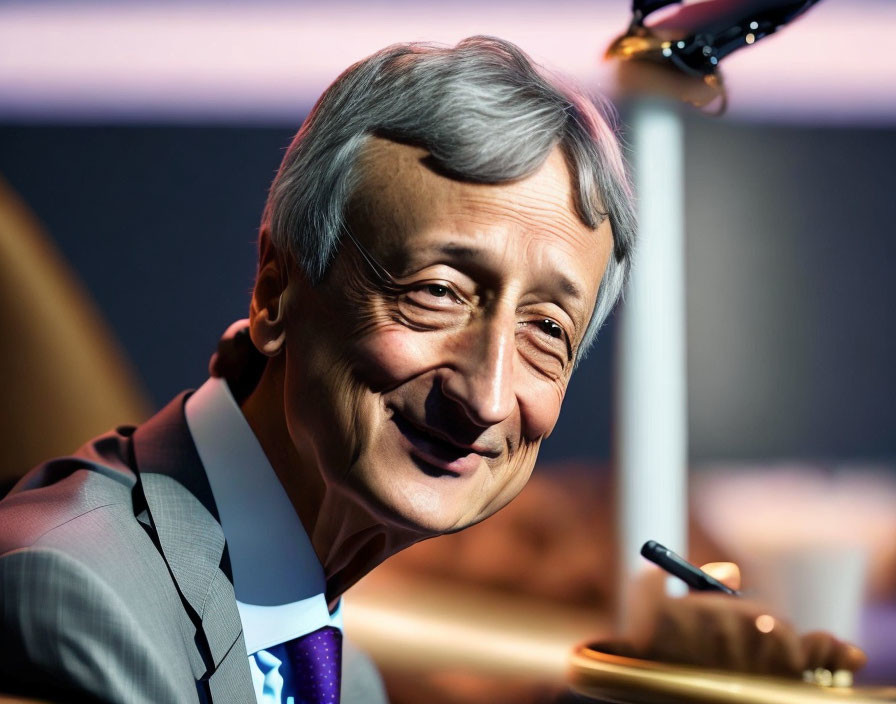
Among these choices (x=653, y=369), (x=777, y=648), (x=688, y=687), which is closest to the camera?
(x=688, y=687)

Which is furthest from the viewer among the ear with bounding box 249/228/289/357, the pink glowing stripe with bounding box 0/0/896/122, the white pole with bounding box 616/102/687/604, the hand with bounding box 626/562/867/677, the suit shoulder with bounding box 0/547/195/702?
the pink glowing stripe with bounding box 0/0/896/122

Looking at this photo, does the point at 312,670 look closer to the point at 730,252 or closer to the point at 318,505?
the point at 318,505

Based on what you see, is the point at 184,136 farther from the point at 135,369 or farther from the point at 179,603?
the point at 179,603

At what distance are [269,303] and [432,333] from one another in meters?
0.23

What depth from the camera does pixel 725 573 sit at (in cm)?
132

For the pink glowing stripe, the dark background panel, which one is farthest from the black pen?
the pink glowing stripe

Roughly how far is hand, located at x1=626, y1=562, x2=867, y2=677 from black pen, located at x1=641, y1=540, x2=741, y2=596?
64 mm

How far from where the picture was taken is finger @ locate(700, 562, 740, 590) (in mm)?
1312

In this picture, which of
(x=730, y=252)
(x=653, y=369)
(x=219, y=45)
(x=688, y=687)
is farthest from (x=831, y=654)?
(x=219, y=45)

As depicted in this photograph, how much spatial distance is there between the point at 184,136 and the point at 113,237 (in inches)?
12.0

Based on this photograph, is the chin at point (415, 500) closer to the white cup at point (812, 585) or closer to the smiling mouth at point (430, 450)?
the smiling mouth at point (430, 450)

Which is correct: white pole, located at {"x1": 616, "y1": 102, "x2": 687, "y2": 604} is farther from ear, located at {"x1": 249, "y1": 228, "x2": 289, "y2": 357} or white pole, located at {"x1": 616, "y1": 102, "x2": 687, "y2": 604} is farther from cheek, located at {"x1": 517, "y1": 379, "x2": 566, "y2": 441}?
ear, located at {"x1": 249, "y1": 228, "x2": 289, "y2": 357}

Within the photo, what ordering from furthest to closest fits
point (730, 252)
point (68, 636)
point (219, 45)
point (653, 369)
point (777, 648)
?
point (730, 252), point (219, 45), point (653, 369), point (777, 648), point (68, 636)

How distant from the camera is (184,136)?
2496mm
